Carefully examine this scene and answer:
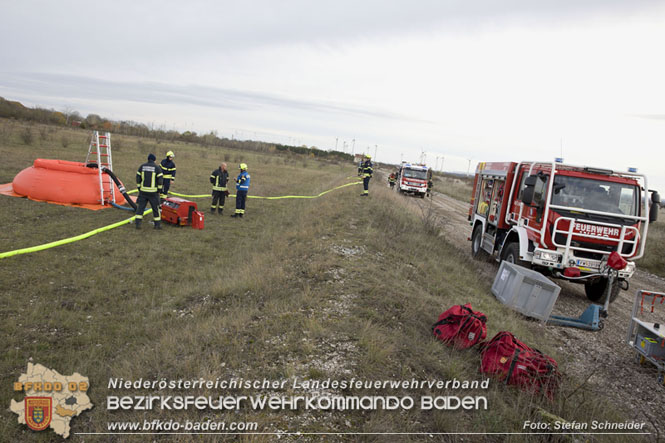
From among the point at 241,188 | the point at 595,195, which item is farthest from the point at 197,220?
the point at 595,195

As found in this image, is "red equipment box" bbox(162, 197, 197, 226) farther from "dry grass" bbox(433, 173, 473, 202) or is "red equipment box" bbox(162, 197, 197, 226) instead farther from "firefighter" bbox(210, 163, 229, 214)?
"dry grass" bbox(433, 173, 473, 202)

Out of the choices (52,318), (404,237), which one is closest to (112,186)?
(52,318)

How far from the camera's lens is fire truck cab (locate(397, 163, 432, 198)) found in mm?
27781

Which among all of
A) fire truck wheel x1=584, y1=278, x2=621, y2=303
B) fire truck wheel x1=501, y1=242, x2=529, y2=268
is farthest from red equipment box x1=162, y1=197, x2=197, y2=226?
fire truck wheel x1=584, y1=278, x2=621, y2=303

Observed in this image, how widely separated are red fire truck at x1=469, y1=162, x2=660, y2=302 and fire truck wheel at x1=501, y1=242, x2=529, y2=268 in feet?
0.08

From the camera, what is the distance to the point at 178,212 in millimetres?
11656

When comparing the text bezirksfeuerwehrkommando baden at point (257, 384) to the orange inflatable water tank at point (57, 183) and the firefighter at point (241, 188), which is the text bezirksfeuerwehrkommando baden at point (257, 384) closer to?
the firefighter at point (241, 188)

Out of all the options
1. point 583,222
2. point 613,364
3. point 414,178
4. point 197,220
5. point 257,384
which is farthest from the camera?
point 414,178

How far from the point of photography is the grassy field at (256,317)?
3758 millimetres

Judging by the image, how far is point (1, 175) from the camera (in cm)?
1599

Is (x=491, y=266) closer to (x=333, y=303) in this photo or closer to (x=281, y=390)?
(x=333, y=303)

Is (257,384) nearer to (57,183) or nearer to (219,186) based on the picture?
(219,186)

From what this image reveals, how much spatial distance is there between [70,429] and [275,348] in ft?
6.84

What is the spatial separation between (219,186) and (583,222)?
11350 mm
